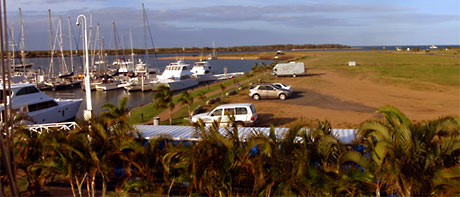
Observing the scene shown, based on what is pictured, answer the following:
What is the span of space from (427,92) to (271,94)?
14.6 m

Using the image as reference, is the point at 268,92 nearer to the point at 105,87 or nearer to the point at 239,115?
the point at 239,115

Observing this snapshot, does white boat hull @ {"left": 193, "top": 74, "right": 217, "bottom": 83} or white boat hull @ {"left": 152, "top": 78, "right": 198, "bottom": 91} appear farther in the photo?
white boat hull @ {"left": 193, "top": 74, "right": 217, "bottom": 83}

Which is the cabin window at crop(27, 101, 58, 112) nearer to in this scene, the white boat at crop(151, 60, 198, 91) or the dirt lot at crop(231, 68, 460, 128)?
the dirt lot at crop(231, 68, 460, 128)

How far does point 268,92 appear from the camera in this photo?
100ft

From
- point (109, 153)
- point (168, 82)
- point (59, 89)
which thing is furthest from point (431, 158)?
point (59, 89)

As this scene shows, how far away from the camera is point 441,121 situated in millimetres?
8539

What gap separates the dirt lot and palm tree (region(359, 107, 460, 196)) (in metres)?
12.3

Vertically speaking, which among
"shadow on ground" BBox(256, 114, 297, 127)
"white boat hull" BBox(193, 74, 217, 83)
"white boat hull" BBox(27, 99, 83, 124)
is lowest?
"white boat hull" BBox(27, 99, 83, 124)

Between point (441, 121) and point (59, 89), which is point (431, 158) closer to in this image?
point (441, 121)

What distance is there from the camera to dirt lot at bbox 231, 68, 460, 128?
23.1m

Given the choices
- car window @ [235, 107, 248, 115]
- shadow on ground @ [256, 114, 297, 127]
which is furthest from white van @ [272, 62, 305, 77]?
car window @ [235, 107, 248, 115]

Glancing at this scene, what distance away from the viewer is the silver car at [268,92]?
3041 cm

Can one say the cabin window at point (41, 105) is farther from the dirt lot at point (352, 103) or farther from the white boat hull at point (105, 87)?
the white boat hull at point (105, 87)

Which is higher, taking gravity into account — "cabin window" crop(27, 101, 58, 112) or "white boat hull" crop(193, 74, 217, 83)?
"white boat hull" crop(193, 74, 217, 83)
